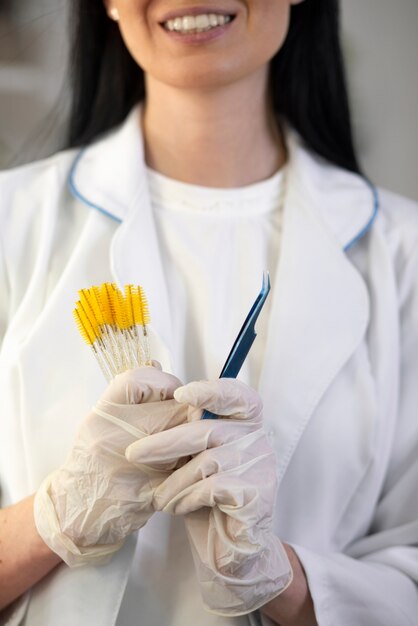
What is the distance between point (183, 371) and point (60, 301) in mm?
178

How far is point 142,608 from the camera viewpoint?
1004 mm

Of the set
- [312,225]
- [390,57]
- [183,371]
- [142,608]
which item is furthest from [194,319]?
[390,57]

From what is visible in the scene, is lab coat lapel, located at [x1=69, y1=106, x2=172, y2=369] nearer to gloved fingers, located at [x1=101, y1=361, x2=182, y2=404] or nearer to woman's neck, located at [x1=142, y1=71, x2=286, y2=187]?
woman's neck, located at [x1=142, y1=71, x2=286, y2=187]

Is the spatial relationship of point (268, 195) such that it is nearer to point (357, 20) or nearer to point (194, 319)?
point (194, 319)

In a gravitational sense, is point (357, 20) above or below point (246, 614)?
above

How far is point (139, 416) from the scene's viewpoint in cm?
87

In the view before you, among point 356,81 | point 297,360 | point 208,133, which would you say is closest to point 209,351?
point 297,360

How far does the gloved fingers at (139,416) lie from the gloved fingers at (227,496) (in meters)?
0.07

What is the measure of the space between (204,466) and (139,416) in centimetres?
8

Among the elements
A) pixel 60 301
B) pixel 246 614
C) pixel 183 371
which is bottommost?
pixel 246 614

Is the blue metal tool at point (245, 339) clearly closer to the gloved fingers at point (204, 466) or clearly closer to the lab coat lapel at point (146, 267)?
the gloved fingers at point (204, 466)

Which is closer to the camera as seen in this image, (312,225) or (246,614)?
(246,614)

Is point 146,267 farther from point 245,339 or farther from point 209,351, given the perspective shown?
point 245,339

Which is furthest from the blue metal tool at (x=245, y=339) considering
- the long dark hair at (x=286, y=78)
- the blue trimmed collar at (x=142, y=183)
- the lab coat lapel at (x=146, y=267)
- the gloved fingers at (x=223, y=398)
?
the long dark hair at (x=286, y=78)
